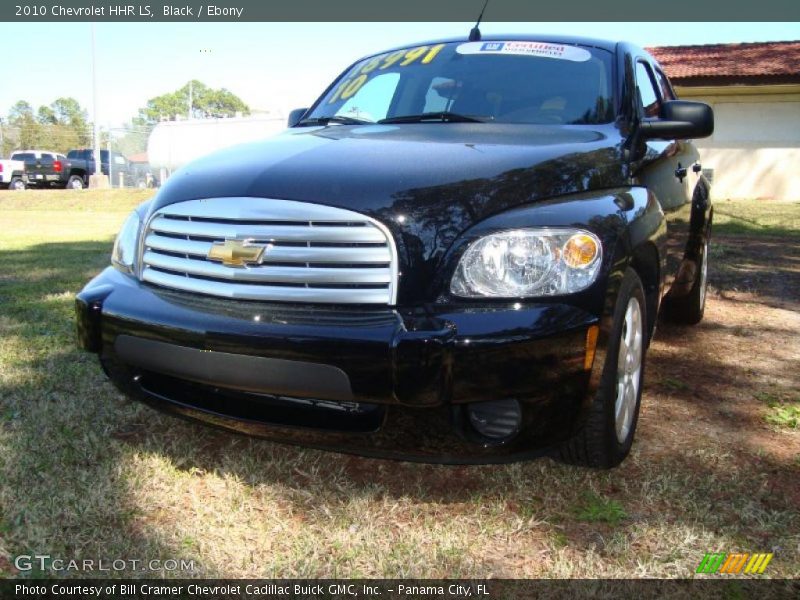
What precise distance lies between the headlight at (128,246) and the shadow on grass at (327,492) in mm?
710

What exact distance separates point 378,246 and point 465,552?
93 cm

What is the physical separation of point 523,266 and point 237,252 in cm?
86

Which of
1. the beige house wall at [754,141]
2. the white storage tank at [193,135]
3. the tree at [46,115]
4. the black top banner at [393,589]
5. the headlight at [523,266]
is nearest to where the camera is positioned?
the black top banner at [393,589]

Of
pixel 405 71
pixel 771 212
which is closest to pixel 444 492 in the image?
pixel 405 71

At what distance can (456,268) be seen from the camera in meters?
2.06

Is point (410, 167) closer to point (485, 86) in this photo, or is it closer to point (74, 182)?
point (485, 86)

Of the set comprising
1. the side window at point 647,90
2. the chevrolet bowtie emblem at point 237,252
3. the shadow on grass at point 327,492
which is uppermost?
the side window at point 647,90

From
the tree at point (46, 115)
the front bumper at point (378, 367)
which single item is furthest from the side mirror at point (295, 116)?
the tree at point (46, 115)

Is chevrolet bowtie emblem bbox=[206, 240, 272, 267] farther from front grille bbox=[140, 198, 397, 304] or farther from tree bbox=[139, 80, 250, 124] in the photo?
Answer: tree bbox=[139, 80, 250, 124]

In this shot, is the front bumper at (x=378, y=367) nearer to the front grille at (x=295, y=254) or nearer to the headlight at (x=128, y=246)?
the front grille at (x=295, y=254)

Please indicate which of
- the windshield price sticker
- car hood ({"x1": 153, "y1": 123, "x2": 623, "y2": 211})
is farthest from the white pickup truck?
car hood ({"x1": 153, "y1": 123, "x2": 623, "y2": 211})

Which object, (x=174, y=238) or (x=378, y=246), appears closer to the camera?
(x=378, y=246)

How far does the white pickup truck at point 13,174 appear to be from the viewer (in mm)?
28344

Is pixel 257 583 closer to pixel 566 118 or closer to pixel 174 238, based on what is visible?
pixel 174 238
